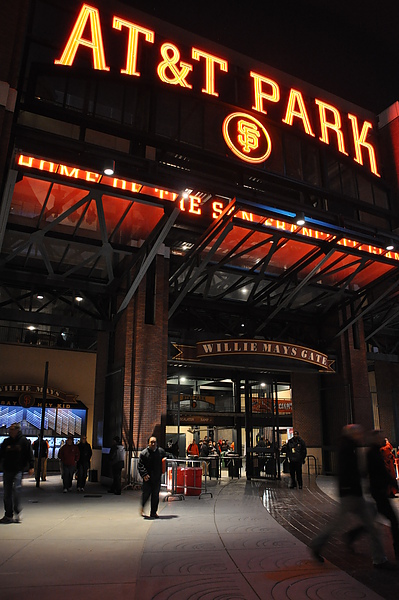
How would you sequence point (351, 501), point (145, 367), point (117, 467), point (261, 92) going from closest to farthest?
point (351, 501) → point (117, 467) → point (145, 367) → point (261, 92)

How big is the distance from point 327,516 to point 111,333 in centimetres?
1058

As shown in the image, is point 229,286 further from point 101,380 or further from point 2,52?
point 2,52

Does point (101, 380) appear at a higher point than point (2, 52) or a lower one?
lower

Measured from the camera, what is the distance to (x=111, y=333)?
17375 mm

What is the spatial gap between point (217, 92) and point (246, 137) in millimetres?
2311

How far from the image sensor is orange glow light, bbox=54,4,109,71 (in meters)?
14.5

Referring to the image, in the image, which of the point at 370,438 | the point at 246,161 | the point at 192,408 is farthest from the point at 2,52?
the point at 192,408

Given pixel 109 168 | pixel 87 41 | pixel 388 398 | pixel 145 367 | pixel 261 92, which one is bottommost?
pixel 388 398

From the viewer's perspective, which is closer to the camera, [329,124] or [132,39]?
[132,39]

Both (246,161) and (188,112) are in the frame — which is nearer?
(246,161)

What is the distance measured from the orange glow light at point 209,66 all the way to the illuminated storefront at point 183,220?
80 mm

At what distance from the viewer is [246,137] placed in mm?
17359

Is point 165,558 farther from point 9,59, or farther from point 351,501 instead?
point 9,59

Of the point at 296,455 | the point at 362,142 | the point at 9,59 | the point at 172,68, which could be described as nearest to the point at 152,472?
the point at 296,455
